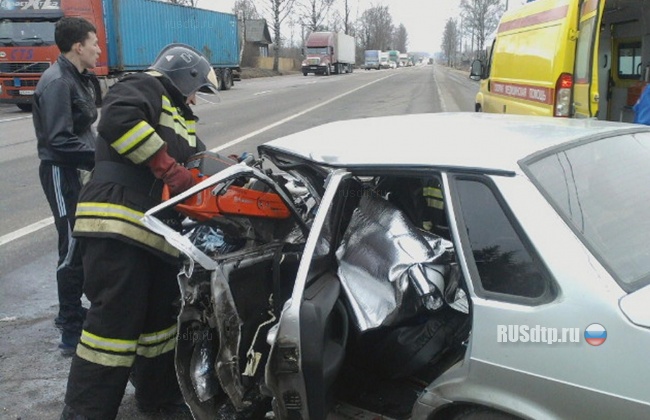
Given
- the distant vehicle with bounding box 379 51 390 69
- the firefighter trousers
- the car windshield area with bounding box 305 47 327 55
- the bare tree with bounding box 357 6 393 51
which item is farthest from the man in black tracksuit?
the bare tree with bounding box 357 6 393 51

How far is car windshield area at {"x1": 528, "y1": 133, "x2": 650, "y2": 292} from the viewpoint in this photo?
1.96 metres

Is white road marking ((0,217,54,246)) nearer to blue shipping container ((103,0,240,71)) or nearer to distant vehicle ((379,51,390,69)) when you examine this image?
blue shipping container ((103,0,240,71))

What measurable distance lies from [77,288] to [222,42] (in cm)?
2744

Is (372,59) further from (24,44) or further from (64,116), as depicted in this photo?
(64,116)

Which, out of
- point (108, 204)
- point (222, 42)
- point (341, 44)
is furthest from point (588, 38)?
point (341, 44)

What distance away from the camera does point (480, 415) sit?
2094 mm

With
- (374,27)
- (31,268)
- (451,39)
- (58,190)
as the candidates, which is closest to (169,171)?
(58,190)

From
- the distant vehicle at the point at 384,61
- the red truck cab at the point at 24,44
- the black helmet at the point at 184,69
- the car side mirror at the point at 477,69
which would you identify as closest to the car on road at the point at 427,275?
the black helmet at the point at 184,69

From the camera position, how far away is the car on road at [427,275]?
188cm

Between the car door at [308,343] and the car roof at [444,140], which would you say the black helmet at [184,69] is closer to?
the car roof at [444,140]

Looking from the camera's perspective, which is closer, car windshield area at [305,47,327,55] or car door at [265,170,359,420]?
car door at [265,170,359,420]

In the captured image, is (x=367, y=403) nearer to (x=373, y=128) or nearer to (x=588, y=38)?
(x=373, y=128)

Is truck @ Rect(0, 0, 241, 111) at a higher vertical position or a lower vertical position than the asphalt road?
higher

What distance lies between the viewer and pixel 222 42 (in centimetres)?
2962
